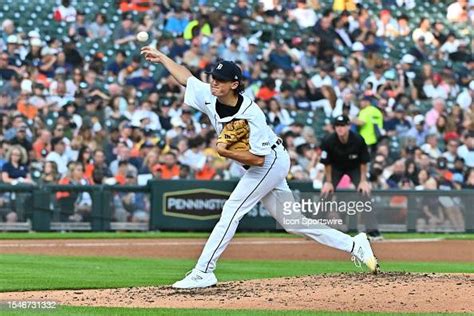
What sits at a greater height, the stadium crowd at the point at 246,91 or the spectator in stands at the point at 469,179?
the stadium crowd at the point at 246,91

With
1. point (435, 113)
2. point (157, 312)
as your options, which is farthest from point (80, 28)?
point (157, 312)

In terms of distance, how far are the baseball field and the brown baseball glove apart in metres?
1.27

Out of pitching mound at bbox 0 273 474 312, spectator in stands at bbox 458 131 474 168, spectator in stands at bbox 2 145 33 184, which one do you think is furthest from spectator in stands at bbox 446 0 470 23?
pitching mound at bbox 0 273 474 312

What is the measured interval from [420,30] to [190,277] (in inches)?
669

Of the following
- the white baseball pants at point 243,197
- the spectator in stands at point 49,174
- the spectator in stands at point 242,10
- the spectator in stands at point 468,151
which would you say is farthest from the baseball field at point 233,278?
the spectator in stands at point 242,10

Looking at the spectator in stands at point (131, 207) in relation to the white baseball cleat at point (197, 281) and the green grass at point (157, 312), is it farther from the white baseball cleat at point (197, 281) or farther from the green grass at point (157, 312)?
the green grass at point (157, 312)

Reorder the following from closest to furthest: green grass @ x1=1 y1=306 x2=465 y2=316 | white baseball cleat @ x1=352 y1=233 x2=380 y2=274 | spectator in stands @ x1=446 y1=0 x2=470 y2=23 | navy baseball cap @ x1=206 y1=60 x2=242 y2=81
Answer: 1. green grass @ x1=1 y1=306 x2=465 y2=316
2. navy baseball cap @ x1=206 y1=60 x2=242 y2=81
3. white baseball cleat @ x1=352 y1=233 x2=380 y2=274
4. spectator in stands @ x1=446 y1=0 x2=470 y2=23

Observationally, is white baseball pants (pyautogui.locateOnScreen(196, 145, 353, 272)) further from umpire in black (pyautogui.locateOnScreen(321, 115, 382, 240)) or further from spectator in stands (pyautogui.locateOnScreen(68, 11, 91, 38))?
spectator in stands (pyautogui.locateOnScreen(68, 11, 91, 38))

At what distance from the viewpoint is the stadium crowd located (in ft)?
67.7

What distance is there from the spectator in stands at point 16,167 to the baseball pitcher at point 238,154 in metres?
10.3

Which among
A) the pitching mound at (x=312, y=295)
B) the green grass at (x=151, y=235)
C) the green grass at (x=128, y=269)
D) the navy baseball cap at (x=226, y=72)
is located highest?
the navy baseball cap at (x=226, y=72)

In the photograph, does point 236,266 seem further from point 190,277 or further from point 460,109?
point 460,109

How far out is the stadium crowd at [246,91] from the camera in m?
20.6

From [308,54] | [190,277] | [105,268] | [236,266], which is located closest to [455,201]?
[308,54]
